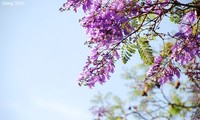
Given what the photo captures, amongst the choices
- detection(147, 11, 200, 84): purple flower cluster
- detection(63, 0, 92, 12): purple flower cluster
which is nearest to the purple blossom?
detection(147, 11, 200, 84): purple flower cluster

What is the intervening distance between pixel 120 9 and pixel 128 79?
1043 cm

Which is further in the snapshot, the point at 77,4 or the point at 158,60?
the point at 158,60

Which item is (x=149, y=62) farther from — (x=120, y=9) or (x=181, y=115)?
(x=181, y=115)

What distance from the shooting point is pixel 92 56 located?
2.87 meters

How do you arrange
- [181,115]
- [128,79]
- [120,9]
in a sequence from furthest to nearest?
[128,79] < [181,115] < [120,9]

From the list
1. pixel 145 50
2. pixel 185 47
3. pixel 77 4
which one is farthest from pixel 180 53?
pixel 77 4

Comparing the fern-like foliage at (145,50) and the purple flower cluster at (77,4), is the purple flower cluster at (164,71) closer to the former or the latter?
the fern-like foliage at (145,50)

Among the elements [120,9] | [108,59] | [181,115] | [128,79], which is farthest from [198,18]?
[128,79]

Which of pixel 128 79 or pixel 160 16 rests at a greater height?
pixel 128 79

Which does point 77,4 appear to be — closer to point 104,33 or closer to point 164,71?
point 104,33

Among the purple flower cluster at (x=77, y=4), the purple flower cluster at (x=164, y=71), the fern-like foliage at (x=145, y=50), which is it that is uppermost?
the purple flower cluster at (x=77, y=4)

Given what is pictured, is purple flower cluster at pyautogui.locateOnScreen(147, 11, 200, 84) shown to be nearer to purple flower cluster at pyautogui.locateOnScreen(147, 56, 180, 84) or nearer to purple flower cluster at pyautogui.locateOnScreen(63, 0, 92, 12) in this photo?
purple flower cluster at pyautogui.locateOnScreen(147, 56, 180, 84)

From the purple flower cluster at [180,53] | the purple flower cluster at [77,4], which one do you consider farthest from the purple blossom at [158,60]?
the purple flower cluster at [77,4]

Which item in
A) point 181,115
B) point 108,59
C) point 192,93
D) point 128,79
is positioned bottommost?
point 108,59
